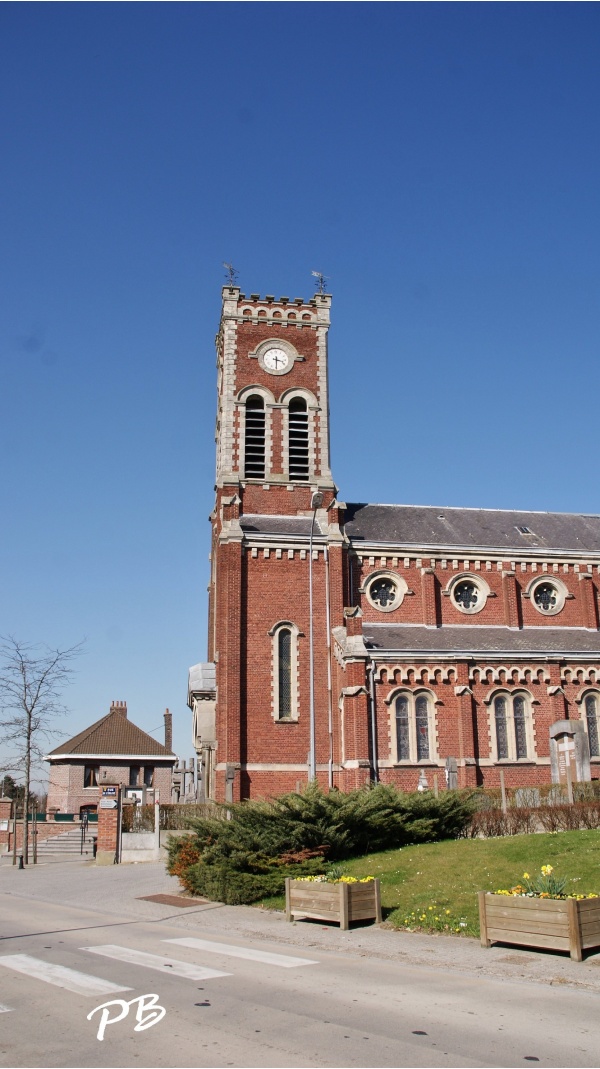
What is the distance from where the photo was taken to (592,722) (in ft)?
114

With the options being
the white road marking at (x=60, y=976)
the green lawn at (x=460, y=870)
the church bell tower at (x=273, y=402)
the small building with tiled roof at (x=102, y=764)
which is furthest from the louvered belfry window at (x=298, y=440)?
the white road marking at (x=60, y=976)

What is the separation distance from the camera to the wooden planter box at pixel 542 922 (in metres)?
11.5

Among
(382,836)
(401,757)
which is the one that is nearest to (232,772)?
(401,757)

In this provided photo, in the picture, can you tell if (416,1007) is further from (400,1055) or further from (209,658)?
(209,658)

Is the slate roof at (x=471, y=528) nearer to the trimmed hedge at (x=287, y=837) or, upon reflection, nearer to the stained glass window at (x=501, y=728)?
the stained glass window at (x=501, y=728)

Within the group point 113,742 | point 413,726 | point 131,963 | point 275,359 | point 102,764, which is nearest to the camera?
point 131,963

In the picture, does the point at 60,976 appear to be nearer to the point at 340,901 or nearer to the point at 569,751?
the point at 340,901

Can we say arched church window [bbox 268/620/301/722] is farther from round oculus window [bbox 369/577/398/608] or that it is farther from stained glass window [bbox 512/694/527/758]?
stained glass window [bbox 512/694/527/758]

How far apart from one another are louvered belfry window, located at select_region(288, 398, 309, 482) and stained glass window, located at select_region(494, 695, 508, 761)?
12.3 meters

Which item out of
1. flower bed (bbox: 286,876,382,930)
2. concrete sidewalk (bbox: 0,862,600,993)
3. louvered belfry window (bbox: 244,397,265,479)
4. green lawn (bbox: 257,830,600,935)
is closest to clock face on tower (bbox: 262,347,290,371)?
louvered belfry window (bbox: 244,397,265,479)

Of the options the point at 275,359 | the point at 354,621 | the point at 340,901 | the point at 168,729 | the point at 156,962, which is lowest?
the point at 156,962

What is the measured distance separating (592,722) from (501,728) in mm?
3800

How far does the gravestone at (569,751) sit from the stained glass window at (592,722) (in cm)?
181

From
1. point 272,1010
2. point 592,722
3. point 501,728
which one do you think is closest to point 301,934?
point 272,1010
